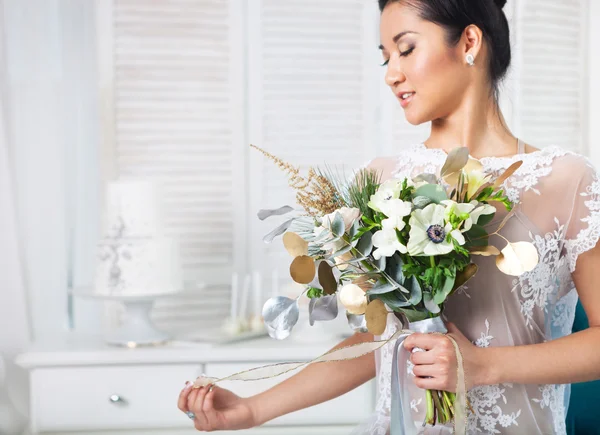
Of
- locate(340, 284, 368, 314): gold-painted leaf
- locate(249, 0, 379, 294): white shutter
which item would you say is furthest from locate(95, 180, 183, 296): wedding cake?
locate(340, 284, 368, 314): gold-painted leaf

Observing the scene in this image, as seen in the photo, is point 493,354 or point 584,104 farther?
point 584,104

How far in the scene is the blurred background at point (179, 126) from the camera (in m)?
2.42

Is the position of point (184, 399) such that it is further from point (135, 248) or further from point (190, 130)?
point (190, 130)

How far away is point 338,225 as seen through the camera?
3.19 feet

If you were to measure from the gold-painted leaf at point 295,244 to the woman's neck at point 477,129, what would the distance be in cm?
40

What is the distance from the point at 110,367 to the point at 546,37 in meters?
1.94

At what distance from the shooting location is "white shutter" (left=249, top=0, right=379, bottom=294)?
257cm

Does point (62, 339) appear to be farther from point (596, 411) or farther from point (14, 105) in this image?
point (596, 411)

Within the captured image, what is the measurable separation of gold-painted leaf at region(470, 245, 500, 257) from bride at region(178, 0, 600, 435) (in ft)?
0.54

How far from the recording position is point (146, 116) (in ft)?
8.23

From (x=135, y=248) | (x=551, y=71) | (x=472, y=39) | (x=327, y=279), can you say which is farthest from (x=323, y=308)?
(x=551, y=71)

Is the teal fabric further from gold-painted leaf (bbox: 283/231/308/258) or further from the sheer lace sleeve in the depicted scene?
gold-painted leaf (bbox: 283/231/308/258)

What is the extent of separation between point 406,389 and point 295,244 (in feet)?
0.89

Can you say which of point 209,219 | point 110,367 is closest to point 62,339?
point 110,367
